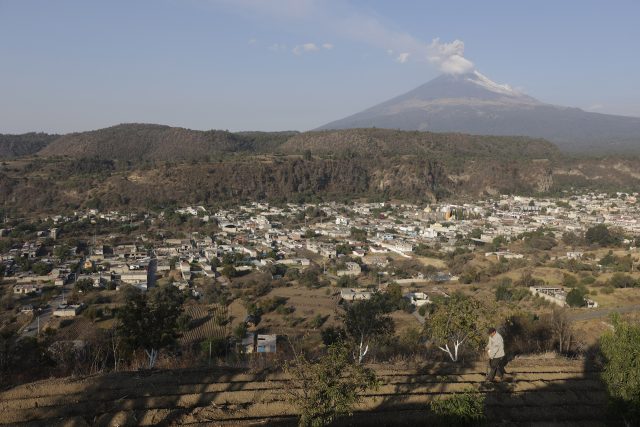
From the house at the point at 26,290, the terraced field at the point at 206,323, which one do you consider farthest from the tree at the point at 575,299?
the house at the point at 26,290

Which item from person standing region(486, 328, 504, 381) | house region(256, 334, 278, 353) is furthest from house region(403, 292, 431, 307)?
person standing region(486, 328, 504, 381)

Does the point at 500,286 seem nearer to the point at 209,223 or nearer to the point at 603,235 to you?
the point at 603,235

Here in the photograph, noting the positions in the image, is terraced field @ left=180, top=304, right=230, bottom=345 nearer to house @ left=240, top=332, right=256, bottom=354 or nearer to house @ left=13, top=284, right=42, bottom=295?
house @ left=240, top=332, right=256, bottom=354

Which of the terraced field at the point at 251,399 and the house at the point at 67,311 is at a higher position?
the terraced field at the point at 251,399

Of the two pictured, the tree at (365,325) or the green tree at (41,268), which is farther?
the green tree at (41,268)

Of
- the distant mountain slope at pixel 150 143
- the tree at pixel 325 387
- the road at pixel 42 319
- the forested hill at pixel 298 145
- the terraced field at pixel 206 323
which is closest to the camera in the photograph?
the tree at pixel 325 387

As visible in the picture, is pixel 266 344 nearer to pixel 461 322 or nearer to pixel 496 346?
pixel 461 322

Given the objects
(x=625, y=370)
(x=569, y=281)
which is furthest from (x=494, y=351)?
(x=569, y=281)

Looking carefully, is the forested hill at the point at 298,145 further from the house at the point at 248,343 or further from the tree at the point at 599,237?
the house at the point at 248,343
